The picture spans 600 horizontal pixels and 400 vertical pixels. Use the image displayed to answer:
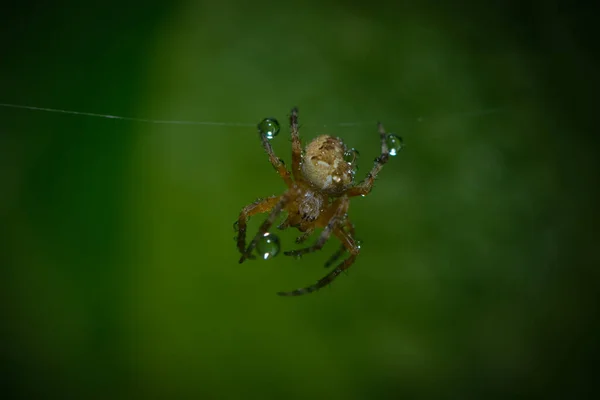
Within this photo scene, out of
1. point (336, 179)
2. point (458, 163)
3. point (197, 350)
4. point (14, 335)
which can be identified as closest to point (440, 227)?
point (458, 163)

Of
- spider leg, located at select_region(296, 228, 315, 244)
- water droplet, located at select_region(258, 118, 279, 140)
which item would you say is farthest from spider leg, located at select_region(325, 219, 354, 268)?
water droplet, located at select_region(258, 118, 279, 140)

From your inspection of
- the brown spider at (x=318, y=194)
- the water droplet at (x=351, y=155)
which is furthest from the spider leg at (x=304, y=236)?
the water droplet at (x=351, y=155)

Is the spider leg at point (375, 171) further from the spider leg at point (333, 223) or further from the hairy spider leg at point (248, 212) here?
the hairy spider leg at point (248, 212)

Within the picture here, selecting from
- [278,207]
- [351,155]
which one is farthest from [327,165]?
[278,207]

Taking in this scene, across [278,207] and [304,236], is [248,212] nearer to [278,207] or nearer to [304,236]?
[278,207]

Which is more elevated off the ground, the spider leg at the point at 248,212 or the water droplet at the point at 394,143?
the water droplet at the point at 394,143

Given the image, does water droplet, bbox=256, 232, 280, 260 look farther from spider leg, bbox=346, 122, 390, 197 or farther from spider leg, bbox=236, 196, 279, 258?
spider leg, bbox=346, 122, 390, 197

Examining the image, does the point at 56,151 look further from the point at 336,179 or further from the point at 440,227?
the point at 440,227
